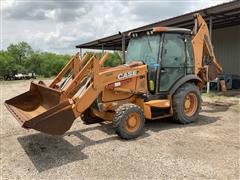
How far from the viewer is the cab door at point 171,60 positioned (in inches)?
249

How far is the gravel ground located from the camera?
4078 millimetres

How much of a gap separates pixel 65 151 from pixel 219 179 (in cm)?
262

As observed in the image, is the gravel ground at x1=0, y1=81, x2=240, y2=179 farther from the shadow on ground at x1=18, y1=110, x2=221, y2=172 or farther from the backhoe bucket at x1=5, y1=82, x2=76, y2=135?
the backhoe bucket at x1=5, y1=82, x2=76, y2=135

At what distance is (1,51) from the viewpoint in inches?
1970

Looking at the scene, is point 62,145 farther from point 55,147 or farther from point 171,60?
point 171,60

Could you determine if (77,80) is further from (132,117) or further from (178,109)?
(178,109)

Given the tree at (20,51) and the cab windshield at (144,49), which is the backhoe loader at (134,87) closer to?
the cab windshield at (144,49)

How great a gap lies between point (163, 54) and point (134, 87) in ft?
3.24

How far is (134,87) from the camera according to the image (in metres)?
6.09

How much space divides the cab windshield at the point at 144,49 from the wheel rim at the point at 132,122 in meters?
1.39

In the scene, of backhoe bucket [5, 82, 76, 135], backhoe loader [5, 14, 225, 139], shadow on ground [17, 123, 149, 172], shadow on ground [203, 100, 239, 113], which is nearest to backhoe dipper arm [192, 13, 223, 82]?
backhoe loader [5, 14, 225, 139]

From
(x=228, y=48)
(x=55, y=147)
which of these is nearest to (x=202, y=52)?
(x=55, y=147)

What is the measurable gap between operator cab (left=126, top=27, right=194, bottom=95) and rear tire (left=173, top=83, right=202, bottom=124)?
292 mm

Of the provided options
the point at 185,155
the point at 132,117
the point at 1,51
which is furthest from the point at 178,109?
the point at 1,51
